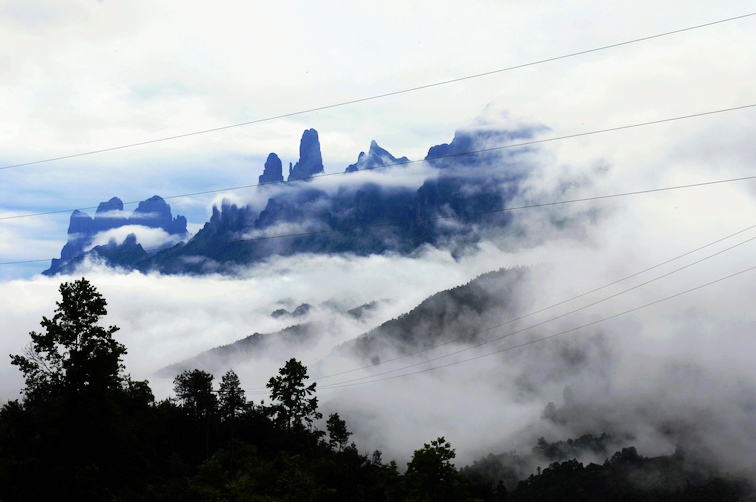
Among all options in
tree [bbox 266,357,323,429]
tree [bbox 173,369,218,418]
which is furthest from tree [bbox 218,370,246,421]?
tree [bbox 266,357,323,429]

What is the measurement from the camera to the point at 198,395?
4213 inches

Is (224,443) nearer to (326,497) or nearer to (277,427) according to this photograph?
(277,427)

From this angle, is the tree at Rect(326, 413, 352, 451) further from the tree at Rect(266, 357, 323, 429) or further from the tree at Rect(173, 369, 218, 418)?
the tree at Rect(173, 369, 218, 418)

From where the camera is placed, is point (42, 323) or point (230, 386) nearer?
point (42, 323)

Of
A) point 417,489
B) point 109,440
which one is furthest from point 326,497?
point 109,440

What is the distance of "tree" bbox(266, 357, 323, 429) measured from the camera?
103 m

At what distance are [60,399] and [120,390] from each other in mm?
4142

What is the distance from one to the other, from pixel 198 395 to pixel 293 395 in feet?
55.9

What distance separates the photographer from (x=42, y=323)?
152ft

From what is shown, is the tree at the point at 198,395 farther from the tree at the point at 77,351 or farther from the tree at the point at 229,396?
the tree at the point at 77,351

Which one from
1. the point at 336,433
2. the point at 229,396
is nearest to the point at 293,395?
the point at 336,433

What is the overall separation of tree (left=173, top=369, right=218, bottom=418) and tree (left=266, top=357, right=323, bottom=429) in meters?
11.5

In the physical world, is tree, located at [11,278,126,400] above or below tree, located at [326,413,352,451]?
above

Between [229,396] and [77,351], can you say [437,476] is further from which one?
[229,396]
